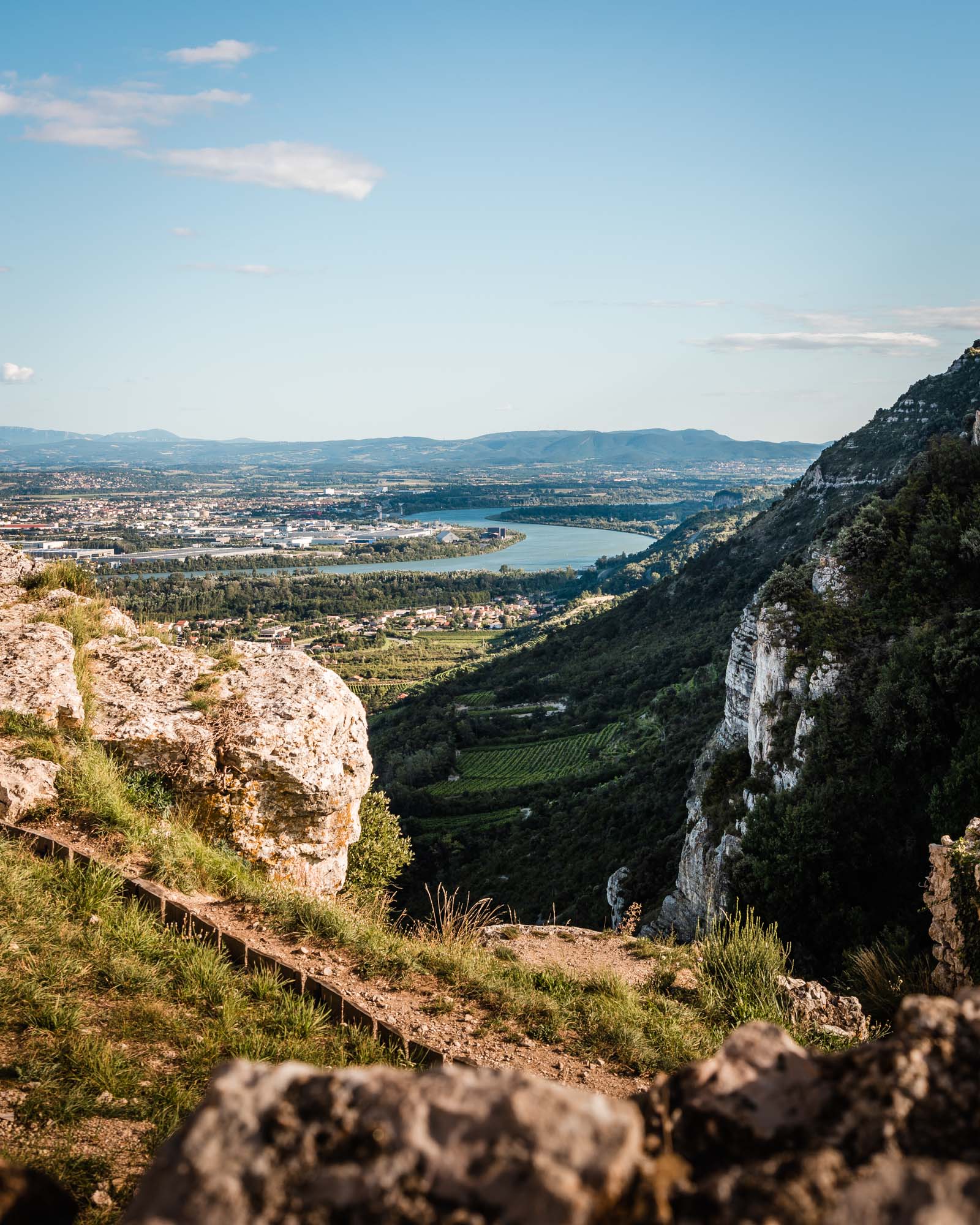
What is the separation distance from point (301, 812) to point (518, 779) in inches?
1850

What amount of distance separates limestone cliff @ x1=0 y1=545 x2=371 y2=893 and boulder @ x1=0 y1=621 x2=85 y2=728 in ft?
0.05

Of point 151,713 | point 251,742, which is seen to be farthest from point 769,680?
point 151,713

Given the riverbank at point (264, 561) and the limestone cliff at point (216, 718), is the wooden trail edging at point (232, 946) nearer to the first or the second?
the limestone cliff at point (216, 718)

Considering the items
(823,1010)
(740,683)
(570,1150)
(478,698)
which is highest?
(570,1150)

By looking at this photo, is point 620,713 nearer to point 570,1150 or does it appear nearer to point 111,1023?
point 111,1023

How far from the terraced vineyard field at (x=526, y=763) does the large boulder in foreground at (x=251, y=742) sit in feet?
133

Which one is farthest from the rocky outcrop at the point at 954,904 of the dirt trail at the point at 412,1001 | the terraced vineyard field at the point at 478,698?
the terraced vineyard field at the point at 478,698

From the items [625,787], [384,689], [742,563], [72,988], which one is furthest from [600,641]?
[72,988]

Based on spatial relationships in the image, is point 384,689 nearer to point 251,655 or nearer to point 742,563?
point 742,563

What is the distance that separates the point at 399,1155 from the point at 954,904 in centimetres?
755

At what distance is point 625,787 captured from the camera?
37.2 m

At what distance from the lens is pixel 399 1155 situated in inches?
73.3

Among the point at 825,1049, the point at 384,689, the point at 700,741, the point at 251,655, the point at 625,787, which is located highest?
the point at 251,655

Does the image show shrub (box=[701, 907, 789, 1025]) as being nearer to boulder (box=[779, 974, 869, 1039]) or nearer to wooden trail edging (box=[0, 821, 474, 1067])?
boulder (box=[779, 974, 869, 1039])
